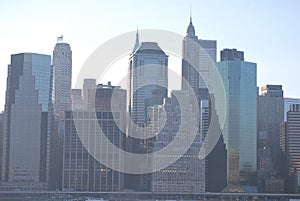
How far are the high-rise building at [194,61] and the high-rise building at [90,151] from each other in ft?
30.6

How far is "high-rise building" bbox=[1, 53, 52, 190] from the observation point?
1820 inches

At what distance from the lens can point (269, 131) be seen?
56.9 metres

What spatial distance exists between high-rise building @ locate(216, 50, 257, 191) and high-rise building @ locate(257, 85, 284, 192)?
129cm

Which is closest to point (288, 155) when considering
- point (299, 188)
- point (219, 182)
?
point (299, 188)

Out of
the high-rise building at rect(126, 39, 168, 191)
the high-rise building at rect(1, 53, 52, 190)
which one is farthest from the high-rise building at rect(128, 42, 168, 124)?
the high-rise building at rect(1, 53, 52, 190)

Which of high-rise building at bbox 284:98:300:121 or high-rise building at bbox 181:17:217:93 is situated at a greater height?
high-rise building at bbox 181:17:217:93

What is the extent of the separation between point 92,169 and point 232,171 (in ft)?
37.4

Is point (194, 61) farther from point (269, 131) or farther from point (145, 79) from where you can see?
point (269, 131)

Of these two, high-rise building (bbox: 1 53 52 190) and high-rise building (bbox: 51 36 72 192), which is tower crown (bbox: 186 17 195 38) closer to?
high-rise building (bbox: 51 36 72 192)

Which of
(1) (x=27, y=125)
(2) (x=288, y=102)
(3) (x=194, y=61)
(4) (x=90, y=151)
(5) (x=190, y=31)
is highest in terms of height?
(5) (x=190, y=31)

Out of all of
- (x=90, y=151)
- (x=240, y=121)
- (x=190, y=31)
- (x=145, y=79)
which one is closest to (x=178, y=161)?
(x=90, y=151)

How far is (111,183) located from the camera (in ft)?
154

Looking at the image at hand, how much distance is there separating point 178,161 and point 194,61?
13.8 metres

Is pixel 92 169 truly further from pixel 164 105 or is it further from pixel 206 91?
pixel 206 91
